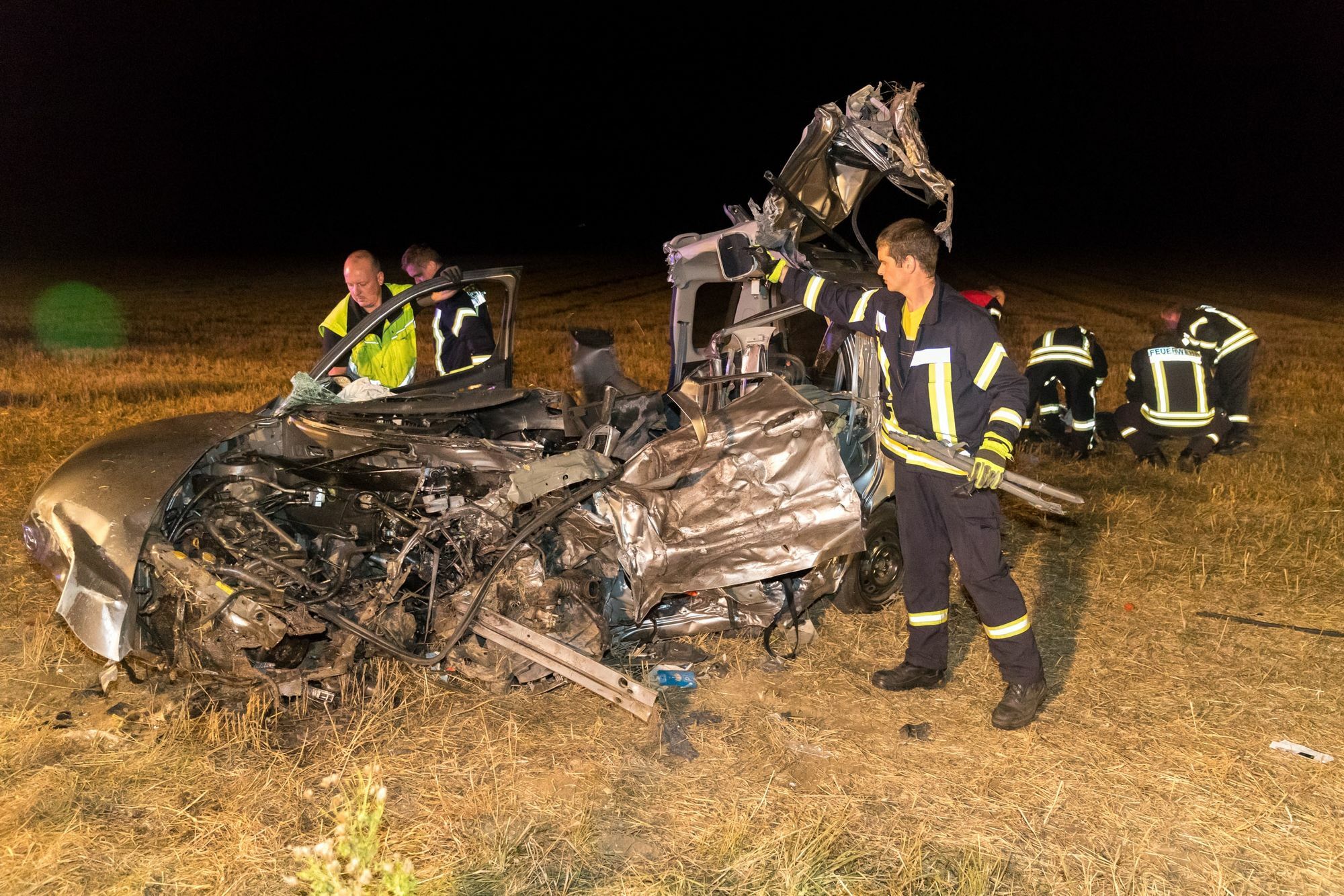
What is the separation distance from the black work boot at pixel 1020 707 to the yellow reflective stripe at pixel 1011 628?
0.23 m

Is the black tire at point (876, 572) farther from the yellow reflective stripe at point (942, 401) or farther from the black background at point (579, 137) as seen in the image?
the black background at point (579, 137)

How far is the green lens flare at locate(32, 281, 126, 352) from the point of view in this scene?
14711 mm

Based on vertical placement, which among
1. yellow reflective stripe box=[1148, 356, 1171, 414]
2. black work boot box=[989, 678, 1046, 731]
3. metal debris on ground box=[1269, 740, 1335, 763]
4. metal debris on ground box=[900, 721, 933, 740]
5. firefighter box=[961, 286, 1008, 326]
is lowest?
metal debris on ground box=[1269, 740, 1335, 763]

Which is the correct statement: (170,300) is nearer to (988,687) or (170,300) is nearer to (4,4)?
(988,687)

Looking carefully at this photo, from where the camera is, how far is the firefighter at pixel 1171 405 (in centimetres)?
851

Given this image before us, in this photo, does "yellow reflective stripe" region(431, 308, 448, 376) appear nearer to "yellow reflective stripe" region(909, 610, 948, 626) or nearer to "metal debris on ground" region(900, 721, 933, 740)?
"yellow reflective stripe" region(909, 610, 948, 626)

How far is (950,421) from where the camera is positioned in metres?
4.30

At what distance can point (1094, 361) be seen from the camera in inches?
354

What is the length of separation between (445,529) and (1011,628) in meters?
2.32

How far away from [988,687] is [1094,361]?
16.3 feet

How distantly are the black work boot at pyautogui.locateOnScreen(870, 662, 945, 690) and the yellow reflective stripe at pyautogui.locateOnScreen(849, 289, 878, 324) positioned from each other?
1.58 metres

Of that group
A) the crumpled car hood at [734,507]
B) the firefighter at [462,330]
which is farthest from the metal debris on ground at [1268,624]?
the firefighter at [462,330]

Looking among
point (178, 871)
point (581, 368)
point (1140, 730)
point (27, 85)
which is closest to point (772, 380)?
point (581, 368)

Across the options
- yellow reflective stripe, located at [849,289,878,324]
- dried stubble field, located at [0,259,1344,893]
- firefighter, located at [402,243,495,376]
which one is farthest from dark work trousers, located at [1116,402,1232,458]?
firefighter, located at [402,243,495,376]
